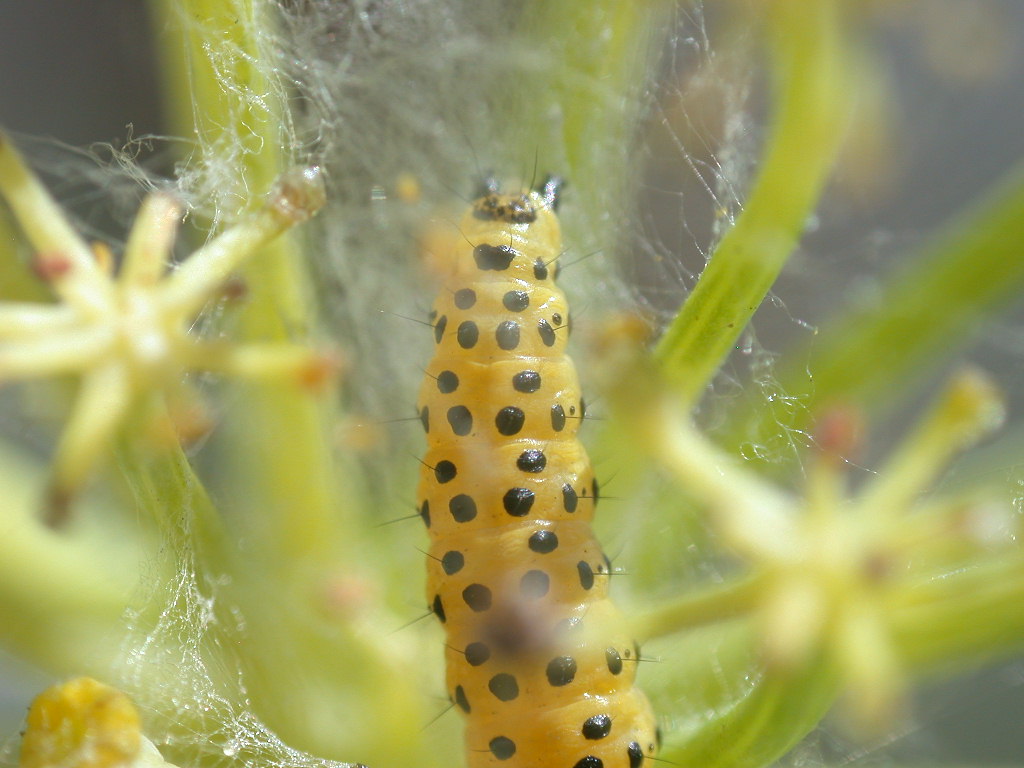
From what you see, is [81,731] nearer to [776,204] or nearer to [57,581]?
[57,581]

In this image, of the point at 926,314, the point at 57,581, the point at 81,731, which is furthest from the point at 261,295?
the point at 926,314

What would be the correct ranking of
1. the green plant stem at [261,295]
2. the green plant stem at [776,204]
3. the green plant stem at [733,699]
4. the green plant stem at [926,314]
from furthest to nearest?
the green plant stem at [926,314] < the green plant stem at [261,295] < the green plant stem at [776,204] < the green plant stem at [733,699]

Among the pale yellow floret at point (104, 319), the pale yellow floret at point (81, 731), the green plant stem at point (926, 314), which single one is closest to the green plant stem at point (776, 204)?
the green plant stem at point (926, 314)

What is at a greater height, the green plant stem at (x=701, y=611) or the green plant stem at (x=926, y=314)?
the green plant stem at (x=926, y=314)

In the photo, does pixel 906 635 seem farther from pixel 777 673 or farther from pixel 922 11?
pixel 922 11

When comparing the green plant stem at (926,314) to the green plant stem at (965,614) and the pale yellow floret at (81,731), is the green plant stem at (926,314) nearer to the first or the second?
the green plant stem at (965,614)
